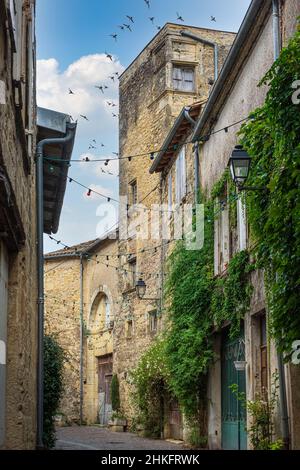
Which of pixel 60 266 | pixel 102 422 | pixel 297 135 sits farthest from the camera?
pixel 60 266

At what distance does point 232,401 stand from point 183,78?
1131 centimetres

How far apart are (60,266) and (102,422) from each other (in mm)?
6246

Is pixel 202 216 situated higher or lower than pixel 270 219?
higher

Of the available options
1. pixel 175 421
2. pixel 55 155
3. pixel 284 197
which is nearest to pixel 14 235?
pixel 284 197

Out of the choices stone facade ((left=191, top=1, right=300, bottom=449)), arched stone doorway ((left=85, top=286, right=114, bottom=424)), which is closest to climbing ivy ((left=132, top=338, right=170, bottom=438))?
stone facade ((left=191, top=1, right=300, bottom=449))

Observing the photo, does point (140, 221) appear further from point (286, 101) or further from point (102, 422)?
point (286, 101)

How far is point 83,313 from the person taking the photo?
92.9 feet

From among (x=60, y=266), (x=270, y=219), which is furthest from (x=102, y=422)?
(x=270, y=219)

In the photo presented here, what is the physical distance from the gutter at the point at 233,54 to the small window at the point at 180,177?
5.79 ft

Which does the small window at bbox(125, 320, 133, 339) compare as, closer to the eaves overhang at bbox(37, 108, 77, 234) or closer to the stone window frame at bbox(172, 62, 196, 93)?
the stone window frame at bbox(172, 62, 196, 93)

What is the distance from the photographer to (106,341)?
26188mm

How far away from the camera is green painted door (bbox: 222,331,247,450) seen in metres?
12.1

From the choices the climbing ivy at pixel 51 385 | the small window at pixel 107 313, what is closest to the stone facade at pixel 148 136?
the small window at pixel 107 313

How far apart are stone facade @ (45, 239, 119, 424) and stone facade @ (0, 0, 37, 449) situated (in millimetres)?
16674
